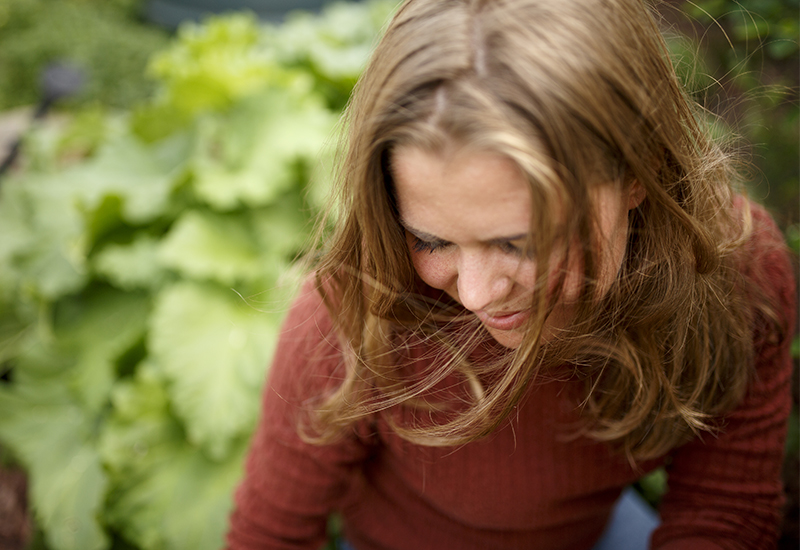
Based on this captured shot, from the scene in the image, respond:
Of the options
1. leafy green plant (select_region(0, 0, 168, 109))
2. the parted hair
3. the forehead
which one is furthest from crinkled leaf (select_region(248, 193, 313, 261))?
leafy green plant (select_region(0, 0, 168, 109))

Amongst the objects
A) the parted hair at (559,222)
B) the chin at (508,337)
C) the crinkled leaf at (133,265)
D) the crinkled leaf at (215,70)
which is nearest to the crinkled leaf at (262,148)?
the crinkled leaf at (215,70)

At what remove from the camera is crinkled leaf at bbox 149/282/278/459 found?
1.72 metres

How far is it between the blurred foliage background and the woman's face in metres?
0.71

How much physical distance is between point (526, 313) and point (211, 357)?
51.1 inches

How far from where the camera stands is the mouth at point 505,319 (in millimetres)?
752

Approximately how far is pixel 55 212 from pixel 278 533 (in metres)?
1.77

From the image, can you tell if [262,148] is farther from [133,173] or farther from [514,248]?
[514,248]

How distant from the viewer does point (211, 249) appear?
6.59 feet

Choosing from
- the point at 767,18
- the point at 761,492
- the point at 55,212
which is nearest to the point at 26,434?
the point at 55,212

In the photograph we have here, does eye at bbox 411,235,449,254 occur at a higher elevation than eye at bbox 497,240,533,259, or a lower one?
lower

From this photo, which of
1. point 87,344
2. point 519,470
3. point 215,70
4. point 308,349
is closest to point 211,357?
point 87,344

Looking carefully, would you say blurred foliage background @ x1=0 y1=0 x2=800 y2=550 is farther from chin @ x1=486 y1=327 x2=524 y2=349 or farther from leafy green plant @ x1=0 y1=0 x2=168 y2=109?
leafy green plant @ x1=0 y1=0 x2=168 y2=109

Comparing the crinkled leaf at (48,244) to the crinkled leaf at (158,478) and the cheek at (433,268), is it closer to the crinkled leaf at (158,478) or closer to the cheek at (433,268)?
the crinkled leaf at (158,478)

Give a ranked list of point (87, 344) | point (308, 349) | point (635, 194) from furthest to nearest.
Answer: point (87, 344)
point (308, 349)
point (635, 194)
